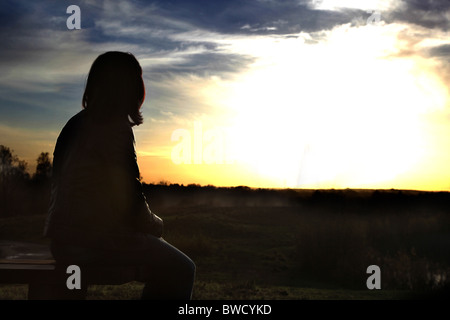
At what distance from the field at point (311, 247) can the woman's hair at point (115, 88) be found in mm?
4413

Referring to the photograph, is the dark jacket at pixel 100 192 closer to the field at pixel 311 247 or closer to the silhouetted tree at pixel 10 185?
the field at pixel 311 247

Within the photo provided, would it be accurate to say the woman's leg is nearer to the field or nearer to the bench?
the bench

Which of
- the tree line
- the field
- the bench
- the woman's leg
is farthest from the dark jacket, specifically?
the tree line

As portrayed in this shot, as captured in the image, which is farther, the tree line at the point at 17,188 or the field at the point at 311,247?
the tree line at the point at 17,188

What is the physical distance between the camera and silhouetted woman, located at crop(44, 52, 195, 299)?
9.60 feet

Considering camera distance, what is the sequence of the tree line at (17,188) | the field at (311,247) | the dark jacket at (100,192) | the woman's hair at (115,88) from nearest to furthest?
1. the dark jacket at (100,192)
2. the woman's hair at (115,88)
3. the field at (311,247)
4. the tree line at (17,188)

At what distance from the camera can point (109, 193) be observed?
2938 mm

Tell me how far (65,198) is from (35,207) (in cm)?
3028

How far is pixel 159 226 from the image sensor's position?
314 centimetres

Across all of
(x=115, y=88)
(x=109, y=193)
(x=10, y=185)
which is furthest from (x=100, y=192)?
(x=10, y=185)

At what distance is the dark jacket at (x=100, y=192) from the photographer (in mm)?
2920

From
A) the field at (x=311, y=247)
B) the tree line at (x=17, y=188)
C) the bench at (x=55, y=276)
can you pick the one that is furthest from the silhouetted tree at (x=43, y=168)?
the bench at (x=55, y=276)
